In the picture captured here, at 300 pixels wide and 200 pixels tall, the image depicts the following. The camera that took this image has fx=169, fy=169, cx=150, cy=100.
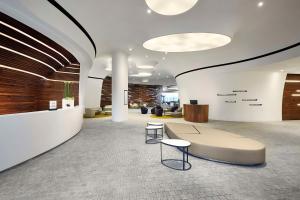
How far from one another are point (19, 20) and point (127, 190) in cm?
433

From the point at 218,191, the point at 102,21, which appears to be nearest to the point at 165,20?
the point at 102,21

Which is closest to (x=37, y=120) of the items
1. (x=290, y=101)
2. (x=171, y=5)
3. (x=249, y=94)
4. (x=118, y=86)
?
(x=171, y=5)

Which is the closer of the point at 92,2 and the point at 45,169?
the point at 45,169

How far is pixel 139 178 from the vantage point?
310 cm

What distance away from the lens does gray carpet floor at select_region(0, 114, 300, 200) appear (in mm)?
2582

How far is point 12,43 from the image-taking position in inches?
179

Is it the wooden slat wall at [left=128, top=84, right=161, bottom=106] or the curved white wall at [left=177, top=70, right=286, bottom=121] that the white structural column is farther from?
the wooden slat wall at [left=128, top=84, right=161, bottom=106]

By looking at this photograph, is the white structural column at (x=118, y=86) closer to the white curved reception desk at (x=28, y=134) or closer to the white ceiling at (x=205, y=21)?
the white ceiling at (x=205, y=21)

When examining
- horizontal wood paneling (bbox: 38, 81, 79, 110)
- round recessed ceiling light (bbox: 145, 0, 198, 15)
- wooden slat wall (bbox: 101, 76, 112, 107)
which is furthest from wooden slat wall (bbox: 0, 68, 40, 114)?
wooden slat wall (bbox: 101, 76, 112, 107)

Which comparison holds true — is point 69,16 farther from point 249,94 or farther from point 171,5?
point 249,94

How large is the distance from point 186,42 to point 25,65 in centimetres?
676

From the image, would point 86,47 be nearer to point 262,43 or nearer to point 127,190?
point 127,190

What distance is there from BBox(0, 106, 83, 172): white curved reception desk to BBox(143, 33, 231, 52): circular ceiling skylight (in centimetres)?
528

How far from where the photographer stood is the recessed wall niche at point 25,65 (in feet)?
14.3
